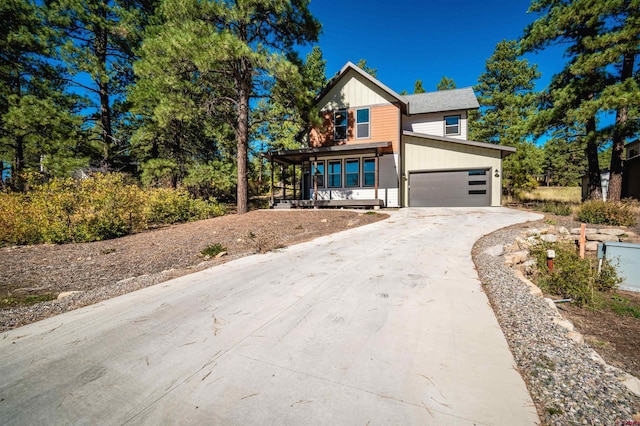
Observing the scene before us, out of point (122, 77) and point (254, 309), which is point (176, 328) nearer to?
point (254, 309)

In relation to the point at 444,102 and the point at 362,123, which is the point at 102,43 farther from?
the point at 444,102

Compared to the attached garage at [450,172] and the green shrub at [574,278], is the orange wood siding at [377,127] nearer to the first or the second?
the attached garage at [450,172]

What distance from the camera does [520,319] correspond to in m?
2.68

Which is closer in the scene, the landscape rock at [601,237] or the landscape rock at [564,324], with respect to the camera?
the landscape rock at [564,324]

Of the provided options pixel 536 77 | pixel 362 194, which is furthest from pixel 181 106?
pixel 536 77

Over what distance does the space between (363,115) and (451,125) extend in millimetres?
6177

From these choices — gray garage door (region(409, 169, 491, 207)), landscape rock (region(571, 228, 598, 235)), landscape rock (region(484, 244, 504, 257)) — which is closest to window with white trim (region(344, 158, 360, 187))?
gray garage door (region(409, 169, 491, 207))

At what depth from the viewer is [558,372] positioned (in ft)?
6.12

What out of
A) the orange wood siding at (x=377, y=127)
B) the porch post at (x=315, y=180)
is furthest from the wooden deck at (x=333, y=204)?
the orange wood siding at (x=377, y=127)

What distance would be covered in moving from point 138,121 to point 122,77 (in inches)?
96.2

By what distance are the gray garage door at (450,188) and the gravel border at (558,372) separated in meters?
12.2

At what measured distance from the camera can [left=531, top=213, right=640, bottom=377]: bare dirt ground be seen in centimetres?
236

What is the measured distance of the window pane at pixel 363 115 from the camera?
1452 cm

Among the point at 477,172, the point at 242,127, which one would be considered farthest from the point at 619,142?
the point at 242,127
